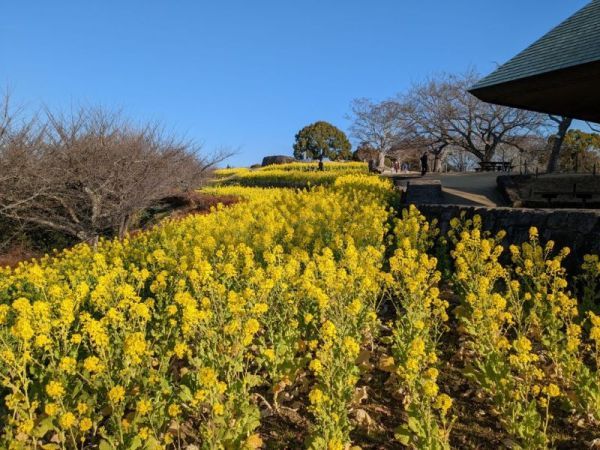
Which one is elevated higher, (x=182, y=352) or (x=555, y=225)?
(x=555, y=225)

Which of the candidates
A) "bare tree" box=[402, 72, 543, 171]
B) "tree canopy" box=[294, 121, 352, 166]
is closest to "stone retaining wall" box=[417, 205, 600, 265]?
"bare tree" box=[402, 72, 543, 171]

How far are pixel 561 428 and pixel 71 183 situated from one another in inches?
501

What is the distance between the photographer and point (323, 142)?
6594 centimetres

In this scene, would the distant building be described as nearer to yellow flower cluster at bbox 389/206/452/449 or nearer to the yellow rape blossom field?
the yellow rape blossom field

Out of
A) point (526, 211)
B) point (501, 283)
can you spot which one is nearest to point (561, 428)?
point (501, 283)

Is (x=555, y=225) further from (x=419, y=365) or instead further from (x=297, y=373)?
(x=297, y=373)

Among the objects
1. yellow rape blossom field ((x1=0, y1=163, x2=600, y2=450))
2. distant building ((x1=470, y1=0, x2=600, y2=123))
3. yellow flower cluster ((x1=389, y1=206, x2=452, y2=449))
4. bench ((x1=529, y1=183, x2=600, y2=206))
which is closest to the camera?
yellow flower cluster ((x1=389, y1=206, x2=452, y2=449))

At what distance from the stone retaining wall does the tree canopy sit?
194 ft

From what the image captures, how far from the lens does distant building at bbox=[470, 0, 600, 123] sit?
8.49m

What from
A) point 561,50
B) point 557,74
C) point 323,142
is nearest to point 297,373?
point 557,74

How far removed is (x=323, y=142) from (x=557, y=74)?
58.0 m

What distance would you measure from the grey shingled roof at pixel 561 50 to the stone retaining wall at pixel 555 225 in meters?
3.30

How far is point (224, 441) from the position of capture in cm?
296

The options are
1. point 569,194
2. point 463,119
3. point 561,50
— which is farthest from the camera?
point 463,119
